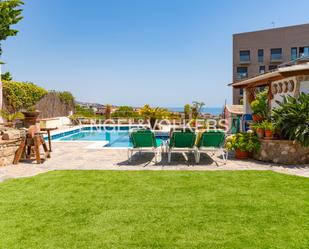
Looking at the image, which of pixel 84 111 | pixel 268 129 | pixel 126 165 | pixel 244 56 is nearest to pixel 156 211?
pixel 126 165

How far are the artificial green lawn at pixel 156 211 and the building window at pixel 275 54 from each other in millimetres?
42140

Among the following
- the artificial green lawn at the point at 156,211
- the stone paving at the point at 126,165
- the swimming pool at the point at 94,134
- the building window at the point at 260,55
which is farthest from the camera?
the building window at the point at 260,55

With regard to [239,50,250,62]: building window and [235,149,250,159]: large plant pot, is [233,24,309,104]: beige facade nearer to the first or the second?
[239,50,250,62]: building window

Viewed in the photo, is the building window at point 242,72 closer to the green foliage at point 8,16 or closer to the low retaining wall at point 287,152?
the green foliage at point 8,16

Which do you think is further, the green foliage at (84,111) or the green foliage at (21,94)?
the green foliage at (84,111)

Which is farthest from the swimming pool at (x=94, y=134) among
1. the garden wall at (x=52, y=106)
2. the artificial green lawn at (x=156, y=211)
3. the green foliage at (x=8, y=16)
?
the artificial green lawn at (x=156, y=211)

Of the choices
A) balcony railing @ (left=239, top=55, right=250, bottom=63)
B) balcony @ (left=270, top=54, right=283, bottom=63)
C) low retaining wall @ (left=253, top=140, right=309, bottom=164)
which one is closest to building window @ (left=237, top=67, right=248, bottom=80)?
balcony railing @ (left=239, top=55, right=250, bottom=63)

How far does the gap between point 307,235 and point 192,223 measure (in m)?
1.51

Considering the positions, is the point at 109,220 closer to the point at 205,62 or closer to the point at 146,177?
the point at 146,177

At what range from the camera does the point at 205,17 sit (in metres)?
24.5

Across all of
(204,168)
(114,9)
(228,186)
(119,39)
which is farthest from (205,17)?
(228,186)

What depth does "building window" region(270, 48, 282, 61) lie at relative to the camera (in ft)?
143

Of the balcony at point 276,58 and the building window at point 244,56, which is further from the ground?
the building window at point 244,56

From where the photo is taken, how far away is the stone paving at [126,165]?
7414mm
